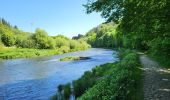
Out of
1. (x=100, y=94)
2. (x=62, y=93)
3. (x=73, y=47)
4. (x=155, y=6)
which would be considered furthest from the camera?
(x=73, y=47)

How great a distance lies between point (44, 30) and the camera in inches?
6102

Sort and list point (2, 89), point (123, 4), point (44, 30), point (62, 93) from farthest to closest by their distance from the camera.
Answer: point (44, 30) < point (2, 89) < point (62, 93) < point (123, 4)

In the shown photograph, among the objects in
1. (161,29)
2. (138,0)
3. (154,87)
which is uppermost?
(138,0)

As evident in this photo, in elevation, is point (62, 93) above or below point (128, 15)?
below

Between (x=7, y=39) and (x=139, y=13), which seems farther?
(x=7, y=39)

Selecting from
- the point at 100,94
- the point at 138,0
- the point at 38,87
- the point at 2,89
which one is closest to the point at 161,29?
the point at 138,0

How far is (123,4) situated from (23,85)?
74.8 feet

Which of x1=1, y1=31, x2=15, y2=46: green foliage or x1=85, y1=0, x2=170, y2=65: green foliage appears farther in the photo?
x1=1, y1=31, x2=15, y2=46: green foliage

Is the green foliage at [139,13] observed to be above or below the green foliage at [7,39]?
below

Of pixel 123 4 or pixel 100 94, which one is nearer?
pixel 100 94

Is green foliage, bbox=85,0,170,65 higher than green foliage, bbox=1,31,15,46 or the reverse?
the reverse

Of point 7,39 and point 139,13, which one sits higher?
point 7,39

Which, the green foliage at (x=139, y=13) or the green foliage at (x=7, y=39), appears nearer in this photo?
the green foliage at (x=139, y=13)

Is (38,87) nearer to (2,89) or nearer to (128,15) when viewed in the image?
(2,89)
